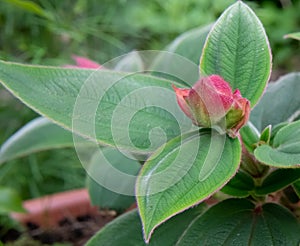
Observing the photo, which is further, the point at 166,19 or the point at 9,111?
the point at 166,19

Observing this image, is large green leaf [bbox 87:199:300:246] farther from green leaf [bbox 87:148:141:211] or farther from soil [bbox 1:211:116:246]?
soil [bbox 1:211:116:246]

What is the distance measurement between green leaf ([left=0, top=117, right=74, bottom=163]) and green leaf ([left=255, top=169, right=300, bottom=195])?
27cm

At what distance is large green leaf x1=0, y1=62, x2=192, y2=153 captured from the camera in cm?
42

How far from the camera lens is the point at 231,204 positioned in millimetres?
498

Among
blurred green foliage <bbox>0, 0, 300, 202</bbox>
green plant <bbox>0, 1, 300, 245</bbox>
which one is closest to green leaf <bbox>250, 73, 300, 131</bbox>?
green plant <bbox>0, 1, 300, 245</bbox>

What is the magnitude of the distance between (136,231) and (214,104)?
0.19 m

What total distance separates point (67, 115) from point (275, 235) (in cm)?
19

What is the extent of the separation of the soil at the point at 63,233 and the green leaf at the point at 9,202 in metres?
0.14

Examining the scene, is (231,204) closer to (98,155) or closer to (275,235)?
(275,235)

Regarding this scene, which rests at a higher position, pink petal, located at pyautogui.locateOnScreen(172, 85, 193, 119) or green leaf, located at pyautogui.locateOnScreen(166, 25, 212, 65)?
pink petal, located at pyautogui.locateOnScreen(172, 85, 193, 119)

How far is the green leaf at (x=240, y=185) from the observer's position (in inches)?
18.7

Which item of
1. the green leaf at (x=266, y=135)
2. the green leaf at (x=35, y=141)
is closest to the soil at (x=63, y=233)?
the green leaf at (x=35, y=141)

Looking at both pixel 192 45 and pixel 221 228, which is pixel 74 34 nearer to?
pixel 192 45

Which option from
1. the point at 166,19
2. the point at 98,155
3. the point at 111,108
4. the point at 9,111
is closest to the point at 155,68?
the point at 98,155
